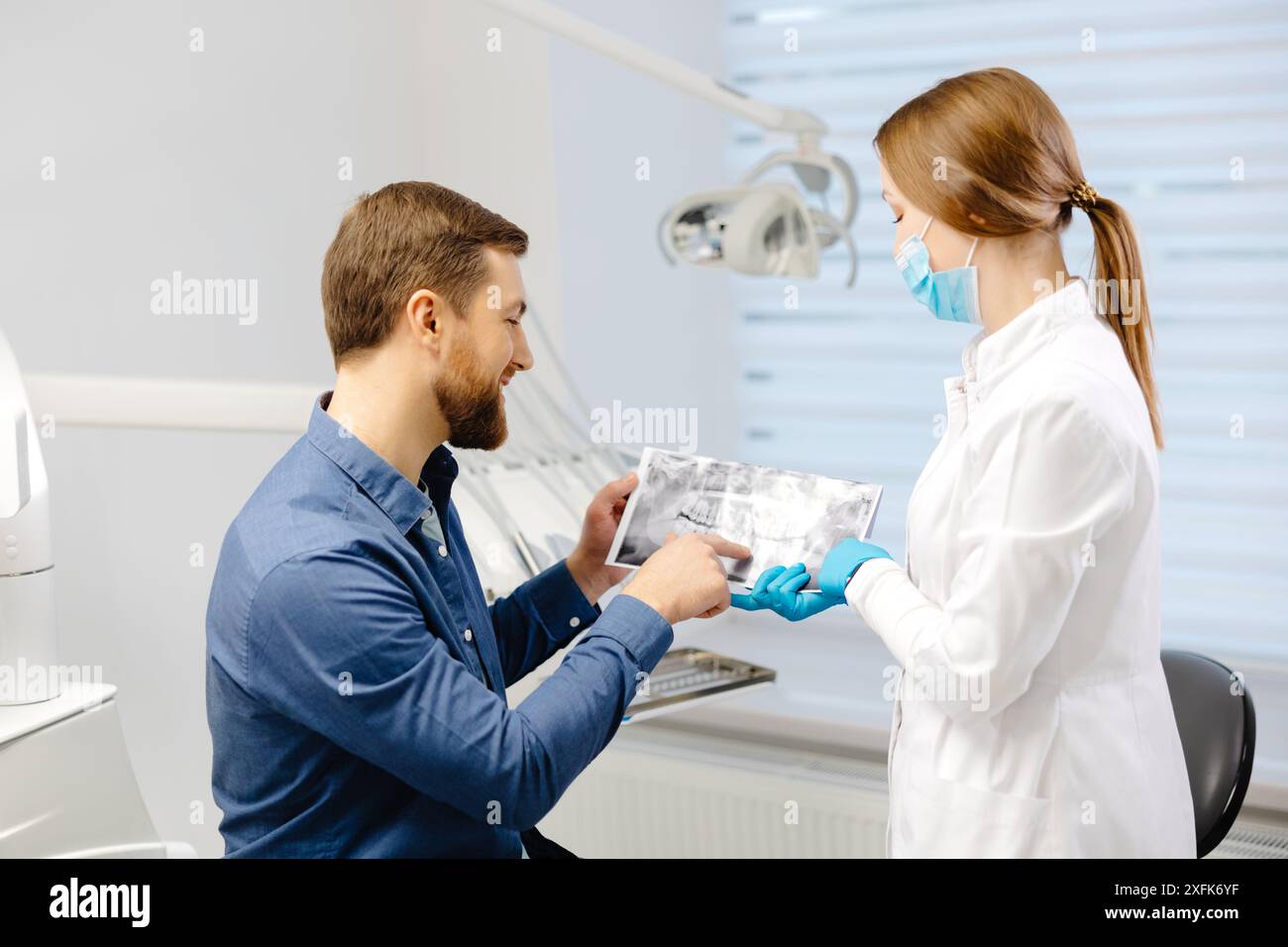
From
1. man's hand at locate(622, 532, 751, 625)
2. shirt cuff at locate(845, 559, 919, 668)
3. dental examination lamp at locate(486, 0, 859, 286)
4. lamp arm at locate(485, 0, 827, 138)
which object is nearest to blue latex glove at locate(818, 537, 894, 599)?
shirt cuff at locate(845, 559, 919, 668)

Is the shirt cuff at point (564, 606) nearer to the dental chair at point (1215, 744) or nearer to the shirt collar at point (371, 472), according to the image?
the shirt collar at point (371, 472)

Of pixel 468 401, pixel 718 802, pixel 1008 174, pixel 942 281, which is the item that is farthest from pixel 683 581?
pixel 718 802

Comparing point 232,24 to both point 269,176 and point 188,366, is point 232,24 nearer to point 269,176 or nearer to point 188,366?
point 269,176

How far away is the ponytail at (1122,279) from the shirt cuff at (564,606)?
76cm

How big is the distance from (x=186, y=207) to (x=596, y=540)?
1262mm

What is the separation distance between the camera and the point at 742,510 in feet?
5.45

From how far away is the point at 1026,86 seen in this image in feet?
4.51

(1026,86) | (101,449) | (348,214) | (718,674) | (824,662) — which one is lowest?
(824,662)

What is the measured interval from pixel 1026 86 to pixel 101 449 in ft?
5.70

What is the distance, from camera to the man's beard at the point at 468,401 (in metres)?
1.39

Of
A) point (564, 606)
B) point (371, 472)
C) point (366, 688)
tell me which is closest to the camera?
point (366, 688)

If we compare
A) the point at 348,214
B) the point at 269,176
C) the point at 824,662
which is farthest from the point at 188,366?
the point at 824,662

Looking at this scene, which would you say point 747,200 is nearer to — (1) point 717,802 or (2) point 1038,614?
(2) point 1038,614

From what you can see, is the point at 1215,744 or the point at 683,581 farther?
the point at 1215,744
